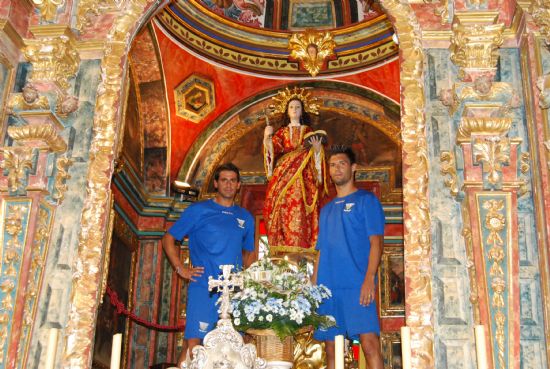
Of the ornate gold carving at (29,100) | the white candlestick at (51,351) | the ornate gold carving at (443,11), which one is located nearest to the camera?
the white candlestick at (51,351)

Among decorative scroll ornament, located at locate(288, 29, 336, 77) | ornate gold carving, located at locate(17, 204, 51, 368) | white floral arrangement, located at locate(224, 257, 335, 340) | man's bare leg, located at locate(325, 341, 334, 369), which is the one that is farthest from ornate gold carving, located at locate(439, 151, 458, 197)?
decorative scroll ornament, located at locate(288, 29, 336, 77)

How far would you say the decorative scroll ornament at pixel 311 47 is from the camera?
10.3 metres

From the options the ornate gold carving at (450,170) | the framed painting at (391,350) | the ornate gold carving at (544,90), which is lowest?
the framed painting at (391,350)

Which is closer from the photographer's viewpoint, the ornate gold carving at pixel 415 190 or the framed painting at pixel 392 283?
the ornate gold carving at pixel 415 190

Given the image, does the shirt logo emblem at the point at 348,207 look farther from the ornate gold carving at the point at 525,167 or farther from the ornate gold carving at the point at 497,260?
the ornate gold carving at the point at 525,167

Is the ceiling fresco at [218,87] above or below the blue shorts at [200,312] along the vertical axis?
above

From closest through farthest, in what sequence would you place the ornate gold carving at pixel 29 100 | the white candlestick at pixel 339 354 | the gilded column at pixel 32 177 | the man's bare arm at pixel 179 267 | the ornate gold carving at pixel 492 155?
the white candlestick at pixel 339 354, the ornate gold carving at pixel 492 155, the gilded column at pixel 32 177, the ornate gold carving at pixel 29 100, the man's bare arm at pixel 179 267

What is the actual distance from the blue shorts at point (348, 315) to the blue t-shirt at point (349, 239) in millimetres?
93

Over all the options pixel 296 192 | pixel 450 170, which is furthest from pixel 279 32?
pixel 450 170

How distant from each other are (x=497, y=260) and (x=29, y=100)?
362 cm

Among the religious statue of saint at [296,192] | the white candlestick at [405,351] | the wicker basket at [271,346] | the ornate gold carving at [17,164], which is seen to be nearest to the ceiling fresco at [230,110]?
the religious statue of saint at [296,192]

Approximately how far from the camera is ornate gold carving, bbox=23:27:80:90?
5.70 meters

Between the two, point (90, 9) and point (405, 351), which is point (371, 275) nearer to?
point (405, 351)

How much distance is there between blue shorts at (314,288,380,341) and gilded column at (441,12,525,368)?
2.82 ft
